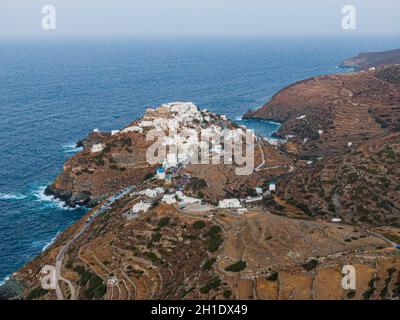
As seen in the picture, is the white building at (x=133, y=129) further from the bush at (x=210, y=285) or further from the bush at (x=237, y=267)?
the bush at (x=210, y=285)

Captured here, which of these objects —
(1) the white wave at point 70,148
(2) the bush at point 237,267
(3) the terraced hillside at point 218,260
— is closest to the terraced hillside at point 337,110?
(1) the white wave at point 70,148

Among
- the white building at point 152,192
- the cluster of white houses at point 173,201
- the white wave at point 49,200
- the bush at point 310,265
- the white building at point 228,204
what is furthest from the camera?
the white wave at point 49,200

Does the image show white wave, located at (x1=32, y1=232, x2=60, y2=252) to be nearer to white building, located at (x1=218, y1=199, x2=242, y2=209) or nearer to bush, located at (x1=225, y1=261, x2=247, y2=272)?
white building, located at (x1=218, y1=199, x2=242, y2=209)

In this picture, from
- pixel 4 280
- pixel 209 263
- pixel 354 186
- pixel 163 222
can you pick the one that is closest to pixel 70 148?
pixel 4 280

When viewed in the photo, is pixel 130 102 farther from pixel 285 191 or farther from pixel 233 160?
pixel 285 191

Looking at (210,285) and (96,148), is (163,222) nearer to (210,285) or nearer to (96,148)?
(210,285)

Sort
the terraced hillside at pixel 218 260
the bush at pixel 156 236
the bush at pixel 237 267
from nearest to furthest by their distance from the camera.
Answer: the terraced hillside at pixel 218 260 < the bush at pixel 237 267 < the bush at pixel 156 236
